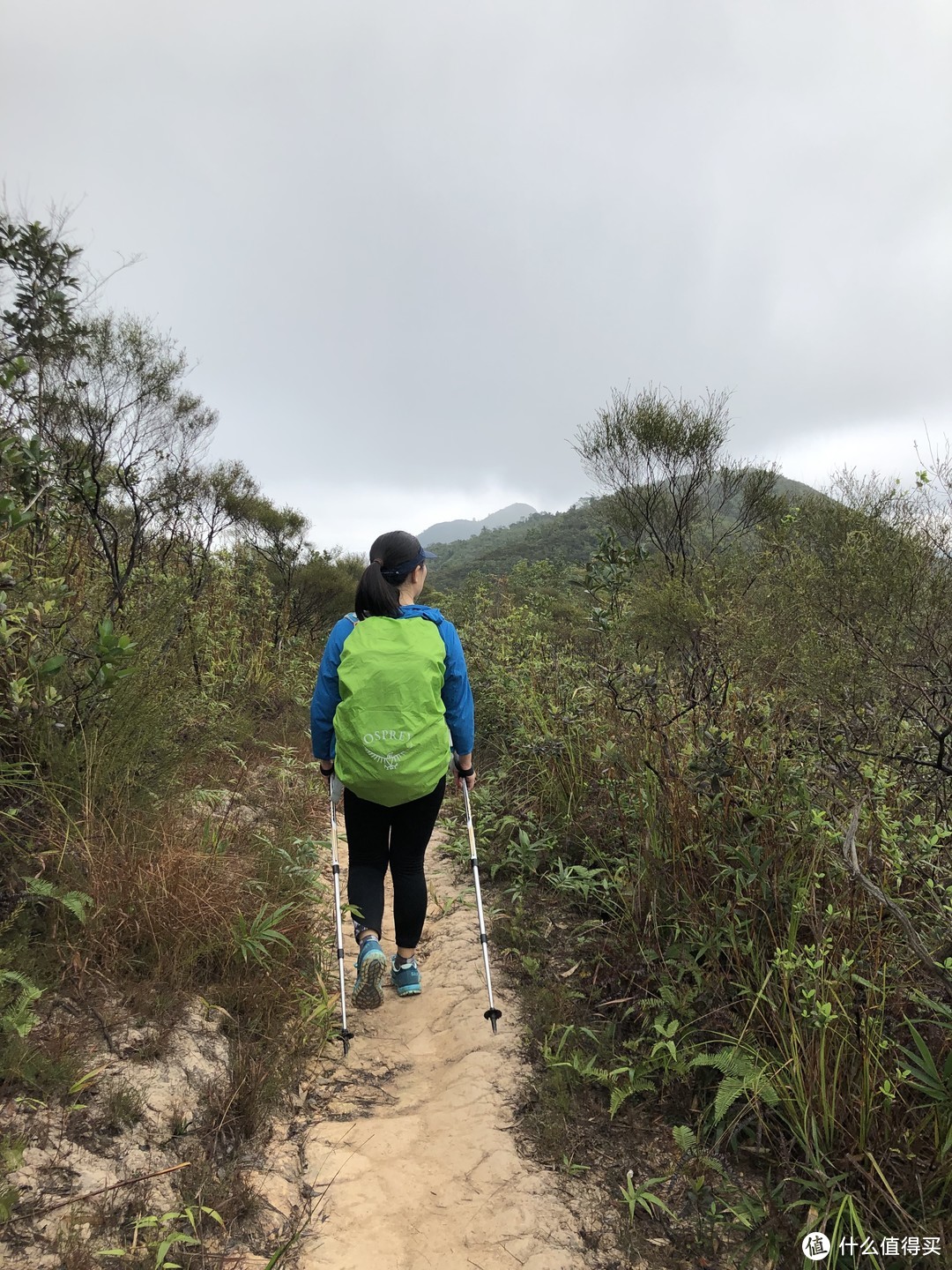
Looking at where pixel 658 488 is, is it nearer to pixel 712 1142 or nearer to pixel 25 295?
pixel 25 295

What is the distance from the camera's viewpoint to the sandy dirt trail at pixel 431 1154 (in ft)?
6.28

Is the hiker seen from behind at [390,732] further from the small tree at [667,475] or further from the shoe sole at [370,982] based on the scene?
the small tree at [667,475]

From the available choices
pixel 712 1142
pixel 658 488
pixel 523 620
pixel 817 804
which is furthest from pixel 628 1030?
pixel 658 488

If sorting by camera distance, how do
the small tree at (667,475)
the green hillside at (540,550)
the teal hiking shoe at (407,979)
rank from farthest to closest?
the green hillside at (540,550)
the small tree at (667,475)
the teal hiking shoe at (407,979)

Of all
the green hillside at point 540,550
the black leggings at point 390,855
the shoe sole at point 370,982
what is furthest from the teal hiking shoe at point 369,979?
the green hillside at point 540,550

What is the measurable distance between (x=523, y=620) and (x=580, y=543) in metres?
31.2

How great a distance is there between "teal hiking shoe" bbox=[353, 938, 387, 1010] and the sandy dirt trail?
0.17 m

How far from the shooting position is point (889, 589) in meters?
9.45

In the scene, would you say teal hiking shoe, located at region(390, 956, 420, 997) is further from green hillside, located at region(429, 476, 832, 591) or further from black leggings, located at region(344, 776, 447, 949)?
green hillside, located at region(429, 476, 832, 591)

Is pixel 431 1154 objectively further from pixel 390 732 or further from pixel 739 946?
pixel 390 732

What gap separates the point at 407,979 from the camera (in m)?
3.26

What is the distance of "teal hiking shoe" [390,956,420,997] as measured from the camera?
128 inches

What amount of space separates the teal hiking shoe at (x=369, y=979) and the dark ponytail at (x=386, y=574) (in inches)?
63.4

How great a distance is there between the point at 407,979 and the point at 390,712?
5.15 ft
